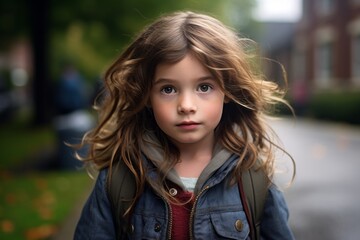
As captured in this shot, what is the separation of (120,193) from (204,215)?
35 centimetres

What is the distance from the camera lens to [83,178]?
7727mm

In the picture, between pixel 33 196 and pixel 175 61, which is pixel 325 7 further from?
pixel 175 61

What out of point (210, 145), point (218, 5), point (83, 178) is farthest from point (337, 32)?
point (210, 145)

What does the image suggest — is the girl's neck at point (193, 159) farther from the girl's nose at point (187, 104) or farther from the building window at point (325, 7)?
the building window at point (325, 7)

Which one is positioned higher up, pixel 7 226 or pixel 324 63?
pixel 7 226

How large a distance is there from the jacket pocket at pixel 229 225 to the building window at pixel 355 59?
19.9 m

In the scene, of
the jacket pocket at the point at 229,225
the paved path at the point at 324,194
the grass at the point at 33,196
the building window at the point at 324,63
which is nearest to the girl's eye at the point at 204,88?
the jacket pocket at the point at 229,225

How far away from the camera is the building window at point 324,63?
23.9m

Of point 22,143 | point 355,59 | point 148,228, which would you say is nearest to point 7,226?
point 148,228

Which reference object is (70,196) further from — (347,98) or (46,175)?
(347,98)

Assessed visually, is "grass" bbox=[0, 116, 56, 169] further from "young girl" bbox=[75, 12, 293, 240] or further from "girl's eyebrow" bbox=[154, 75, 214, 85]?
"girl's eyebrow" bbox=[154, 75, 214, 85]

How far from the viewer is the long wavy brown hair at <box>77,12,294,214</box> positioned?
79.7 inches

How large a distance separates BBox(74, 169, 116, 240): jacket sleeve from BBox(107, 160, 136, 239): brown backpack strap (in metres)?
0.02

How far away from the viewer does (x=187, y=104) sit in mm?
1917
